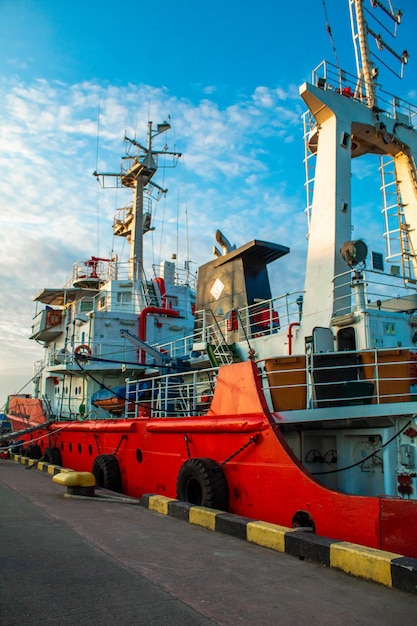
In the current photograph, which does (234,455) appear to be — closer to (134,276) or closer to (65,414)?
(65,414)

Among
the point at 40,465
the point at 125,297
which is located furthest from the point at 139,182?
the point at 40,465

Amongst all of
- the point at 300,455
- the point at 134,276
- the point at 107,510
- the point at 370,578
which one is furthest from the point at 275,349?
the point at 134,276

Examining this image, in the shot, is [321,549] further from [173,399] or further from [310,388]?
[173,399]

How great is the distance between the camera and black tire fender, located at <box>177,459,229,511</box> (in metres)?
7.41

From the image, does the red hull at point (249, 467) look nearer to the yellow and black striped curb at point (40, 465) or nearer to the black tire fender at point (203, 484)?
the black tire fender at point (203, 484)

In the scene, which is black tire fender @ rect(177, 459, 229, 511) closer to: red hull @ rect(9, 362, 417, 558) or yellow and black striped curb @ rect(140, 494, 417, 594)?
red hull @ rect(9, 362, 417, 558)

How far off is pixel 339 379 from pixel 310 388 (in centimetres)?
48

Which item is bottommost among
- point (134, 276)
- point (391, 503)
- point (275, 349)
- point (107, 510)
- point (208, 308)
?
point (107, 510)

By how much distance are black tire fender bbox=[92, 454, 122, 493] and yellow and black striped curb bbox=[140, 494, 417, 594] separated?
171 inches

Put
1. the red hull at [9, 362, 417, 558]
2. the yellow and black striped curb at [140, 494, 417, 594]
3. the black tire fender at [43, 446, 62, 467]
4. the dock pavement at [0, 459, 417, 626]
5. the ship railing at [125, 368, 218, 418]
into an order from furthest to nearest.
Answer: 1. the black tire fender at [43, 446, 62, 467]
2. the ship railing at [125, 368, 218, 418]
3. the red hull at [9, 362, 417, 558]
4. the yellow and black striped curb at [140, 494, 417, 594]
5. the dock pavement at [0, 459, 417, 626]

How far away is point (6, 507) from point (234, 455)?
11.9 ft

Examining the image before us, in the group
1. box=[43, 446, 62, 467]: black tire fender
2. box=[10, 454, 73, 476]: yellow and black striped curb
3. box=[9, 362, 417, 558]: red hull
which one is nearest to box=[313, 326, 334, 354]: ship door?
box=[9, 362, 417, 558]: red hull

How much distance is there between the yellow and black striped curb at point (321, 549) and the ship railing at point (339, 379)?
1994mm

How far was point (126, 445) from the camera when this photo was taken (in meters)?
11.0
